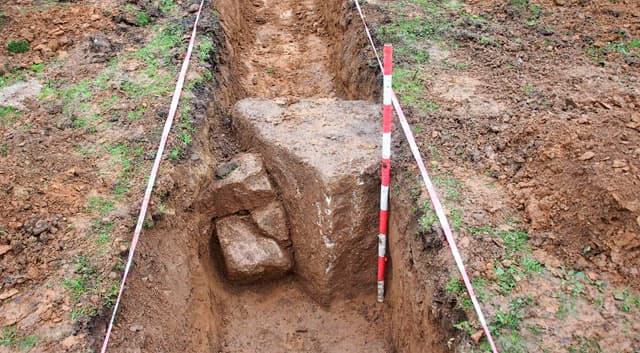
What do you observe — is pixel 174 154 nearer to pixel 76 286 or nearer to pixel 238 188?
pixel 238 188

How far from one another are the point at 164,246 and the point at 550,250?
2988mm

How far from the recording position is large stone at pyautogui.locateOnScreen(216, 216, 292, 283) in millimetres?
4855

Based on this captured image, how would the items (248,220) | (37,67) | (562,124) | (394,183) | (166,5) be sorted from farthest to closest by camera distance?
(166,5) → (37,67) → (248,220) → (394,183) → (562,124)

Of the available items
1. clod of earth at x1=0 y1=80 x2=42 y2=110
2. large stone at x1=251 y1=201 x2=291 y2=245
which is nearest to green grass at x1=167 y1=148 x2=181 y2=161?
large stone at x1=251 y1=201 x2=291 y2=245

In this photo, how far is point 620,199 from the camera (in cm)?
337

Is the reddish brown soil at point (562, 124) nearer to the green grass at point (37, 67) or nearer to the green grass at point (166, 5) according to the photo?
the green grass at point (166, 5)

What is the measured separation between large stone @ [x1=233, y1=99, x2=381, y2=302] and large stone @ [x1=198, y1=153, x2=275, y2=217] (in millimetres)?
125

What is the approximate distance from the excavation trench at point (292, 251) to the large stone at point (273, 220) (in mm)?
51

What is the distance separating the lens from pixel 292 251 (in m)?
5.05

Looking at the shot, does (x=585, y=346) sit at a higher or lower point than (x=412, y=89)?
lower

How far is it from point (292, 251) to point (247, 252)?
47 centimetres

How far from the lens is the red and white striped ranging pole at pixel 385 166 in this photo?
3896 millimetres

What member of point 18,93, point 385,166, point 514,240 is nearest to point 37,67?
point 18,93

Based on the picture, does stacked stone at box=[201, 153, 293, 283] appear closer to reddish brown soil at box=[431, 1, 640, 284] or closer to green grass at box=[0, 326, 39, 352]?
reddish brown soil at box=[431, 1, 640, 284]
